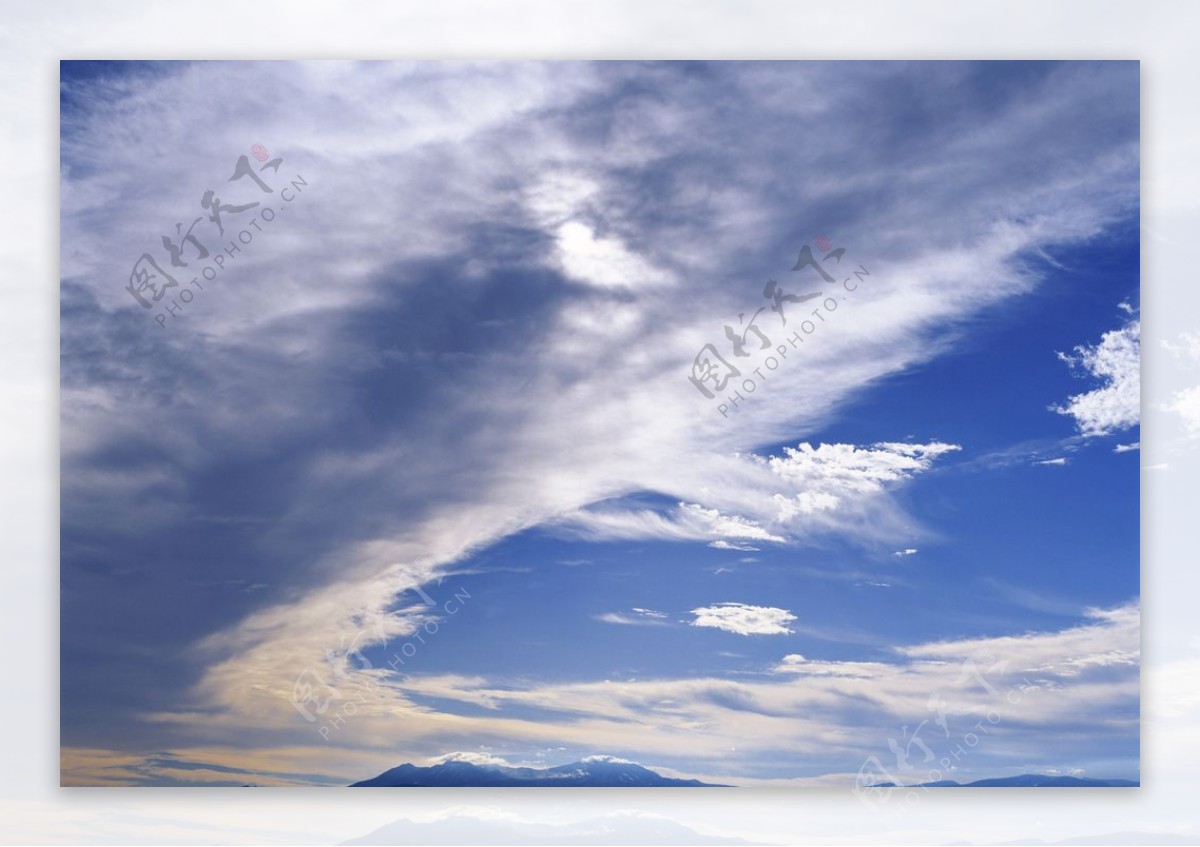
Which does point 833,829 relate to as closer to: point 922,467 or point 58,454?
point 922,467

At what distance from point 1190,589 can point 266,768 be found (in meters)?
2.95

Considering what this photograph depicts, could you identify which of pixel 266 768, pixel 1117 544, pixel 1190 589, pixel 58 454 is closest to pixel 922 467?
pixel 1117 544

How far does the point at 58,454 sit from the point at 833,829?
270 centimetres

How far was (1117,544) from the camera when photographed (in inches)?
144

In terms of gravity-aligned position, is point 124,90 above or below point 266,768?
above

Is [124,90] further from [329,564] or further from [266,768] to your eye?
[266,768]

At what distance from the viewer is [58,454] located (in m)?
3.71

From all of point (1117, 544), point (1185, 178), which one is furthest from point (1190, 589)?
point (1185, 178)

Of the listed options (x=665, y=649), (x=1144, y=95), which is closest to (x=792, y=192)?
(x=1144, y=95)

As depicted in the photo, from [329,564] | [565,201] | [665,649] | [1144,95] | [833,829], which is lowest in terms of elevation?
[833,829]

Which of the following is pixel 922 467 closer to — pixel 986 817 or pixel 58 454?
pixel 986 817

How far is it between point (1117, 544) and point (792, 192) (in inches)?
58.9

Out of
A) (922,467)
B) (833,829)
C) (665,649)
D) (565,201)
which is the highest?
(565,201)

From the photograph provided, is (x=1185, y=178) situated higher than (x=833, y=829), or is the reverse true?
(x=1185, y=178)
